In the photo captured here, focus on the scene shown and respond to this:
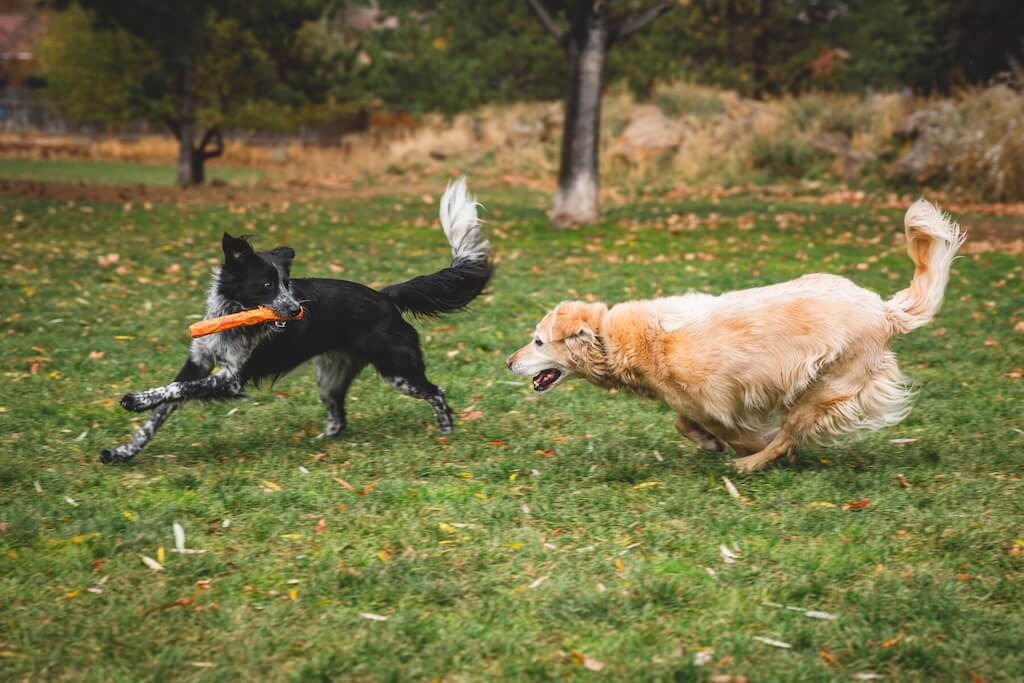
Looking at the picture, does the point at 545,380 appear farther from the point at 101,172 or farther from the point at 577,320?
the point at 101,172

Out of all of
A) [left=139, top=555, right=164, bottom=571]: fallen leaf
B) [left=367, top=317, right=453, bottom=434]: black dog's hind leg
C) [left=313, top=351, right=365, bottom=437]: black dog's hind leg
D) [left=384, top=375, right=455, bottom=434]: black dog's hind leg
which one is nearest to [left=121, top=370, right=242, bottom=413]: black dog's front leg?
[left=313, top=351, right=365, bottom=437]: black dog's hind leg

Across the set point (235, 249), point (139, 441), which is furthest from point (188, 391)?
point (235, 249)

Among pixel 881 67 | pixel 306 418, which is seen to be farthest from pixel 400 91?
pixel 306 418

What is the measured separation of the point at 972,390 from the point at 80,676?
6.49 metres

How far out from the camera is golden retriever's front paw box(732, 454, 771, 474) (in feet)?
18.3

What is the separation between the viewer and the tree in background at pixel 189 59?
2119 centimetres

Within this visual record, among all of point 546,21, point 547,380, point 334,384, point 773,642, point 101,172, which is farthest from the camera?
point 101,172

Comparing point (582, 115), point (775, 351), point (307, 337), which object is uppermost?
point (582, 115)

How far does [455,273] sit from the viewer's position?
22.2 feet

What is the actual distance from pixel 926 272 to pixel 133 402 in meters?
4.60

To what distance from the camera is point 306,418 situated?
23.0 ft

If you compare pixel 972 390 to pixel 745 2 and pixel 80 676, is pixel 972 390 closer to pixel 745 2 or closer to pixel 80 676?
pixel 80 676

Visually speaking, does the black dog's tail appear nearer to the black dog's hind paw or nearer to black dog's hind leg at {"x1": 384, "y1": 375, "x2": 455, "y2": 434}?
black dog's hind leg at {"x1": 384, "y1": 375, "x2": 455, "y2": 434}

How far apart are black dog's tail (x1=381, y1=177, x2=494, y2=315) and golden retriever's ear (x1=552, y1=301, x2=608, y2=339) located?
45.1 inches
